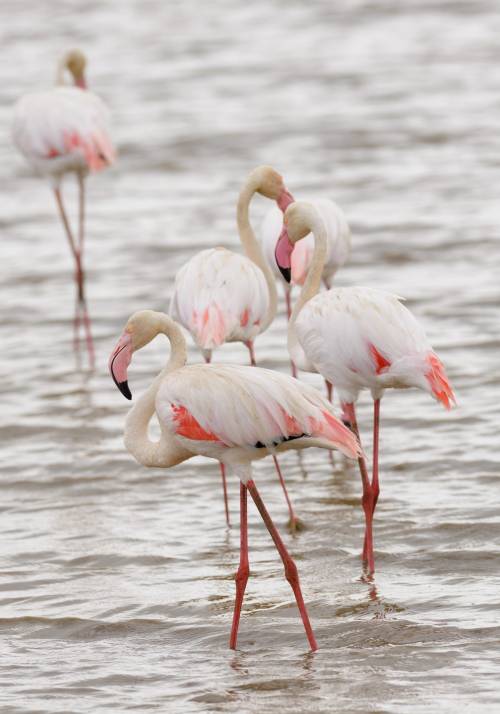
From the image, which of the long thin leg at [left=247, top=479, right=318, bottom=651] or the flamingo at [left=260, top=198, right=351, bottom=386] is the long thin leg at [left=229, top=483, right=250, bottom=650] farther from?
the flamingo at [left=260, top=198, right=351, bottom=386]

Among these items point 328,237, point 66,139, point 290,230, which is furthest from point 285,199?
point 66,139

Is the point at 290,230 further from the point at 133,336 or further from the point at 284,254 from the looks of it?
the point at 133,336

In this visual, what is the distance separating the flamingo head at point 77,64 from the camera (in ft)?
39.9

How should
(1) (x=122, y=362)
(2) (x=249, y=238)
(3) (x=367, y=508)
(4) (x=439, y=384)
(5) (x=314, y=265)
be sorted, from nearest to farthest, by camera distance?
(1) (x=122, y=362) → (4) (x=439, y=384) → (3) (x=367, y=508) → (5) (x=314, y=265) → (2) (x=249, y=238)

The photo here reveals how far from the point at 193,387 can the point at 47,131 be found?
5.29 metres

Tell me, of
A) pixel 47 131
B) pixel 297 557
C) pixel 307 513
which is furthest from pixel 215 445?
pixel 47 131

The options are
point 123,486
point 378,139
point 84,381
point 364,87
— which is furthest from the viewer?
point 364,87

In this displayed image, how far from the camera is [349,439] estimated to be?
19.5 ft

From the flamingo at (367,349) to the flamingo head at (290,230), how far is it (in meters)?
0.32

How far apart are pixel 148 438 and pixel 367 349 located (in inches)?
39.9

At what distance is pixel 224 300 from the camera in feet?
24.8

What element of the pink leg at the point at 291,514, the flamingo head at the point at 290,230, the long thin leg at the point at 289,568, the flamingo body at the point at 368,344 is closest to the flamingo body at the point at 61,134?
the flamingo head at the point at 290,230

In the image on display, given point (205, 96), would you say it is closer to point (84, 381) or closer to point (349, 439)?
point (84, 381)

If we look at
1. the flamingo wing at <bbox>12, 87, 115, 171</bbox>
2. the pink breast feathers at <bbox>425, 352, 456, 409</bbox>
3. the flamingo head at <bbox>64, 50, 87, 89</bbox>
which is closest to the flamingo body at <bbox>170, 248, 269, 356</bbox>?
the pink breast feathers at <bbox>425, 352, 456, 409</bbox>
